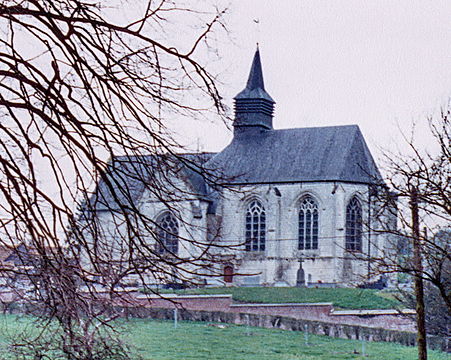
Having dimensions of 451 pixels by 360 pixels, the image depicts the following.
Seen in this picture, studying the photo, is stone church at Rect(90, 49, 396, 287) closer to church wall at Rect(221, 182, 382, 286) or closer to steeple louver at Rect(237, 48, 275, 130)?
church wall at Rect(221, 182, 382, 286)

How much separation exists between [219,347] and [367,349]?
5.56 m

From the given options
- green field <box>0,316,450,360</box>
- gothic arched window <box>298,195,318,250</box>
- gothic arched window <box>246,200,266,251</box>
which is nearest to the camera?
green field <box>0,316,450,360</box>

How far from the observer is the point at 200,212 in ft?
151

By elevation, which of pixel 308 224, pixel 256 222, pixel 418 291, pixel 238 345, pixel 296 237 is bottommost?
pixel 238 345

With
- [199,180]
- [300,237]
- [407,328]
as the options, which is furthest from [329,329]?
[199,180]

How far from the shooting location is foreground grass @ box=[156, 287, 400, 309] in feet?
123

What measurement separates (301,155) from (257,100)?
17.0 feet

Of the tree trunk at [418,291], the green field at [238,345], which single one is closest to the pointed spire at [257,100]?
the green field at [238,345]

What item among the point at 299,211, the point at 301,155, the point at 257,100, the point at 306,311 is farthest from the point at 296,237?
the point at 306,311

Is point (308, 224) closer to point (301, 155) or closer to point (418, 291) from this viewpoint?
point (301, 155)

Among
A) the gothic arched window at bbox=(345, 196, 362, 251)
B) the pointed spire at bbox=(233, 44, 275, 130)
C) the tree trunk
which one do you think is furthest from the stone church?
the tree trunk

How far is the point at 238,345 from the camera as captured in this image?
29.6 m

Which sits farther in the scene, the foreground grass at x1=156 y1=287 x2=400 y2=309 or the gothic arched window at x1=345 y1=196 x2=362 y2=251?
the gothic arched window at x1=345 y1=196 x2=362 y2=251

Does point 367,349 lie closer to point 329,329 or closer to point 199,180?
point 329,329
